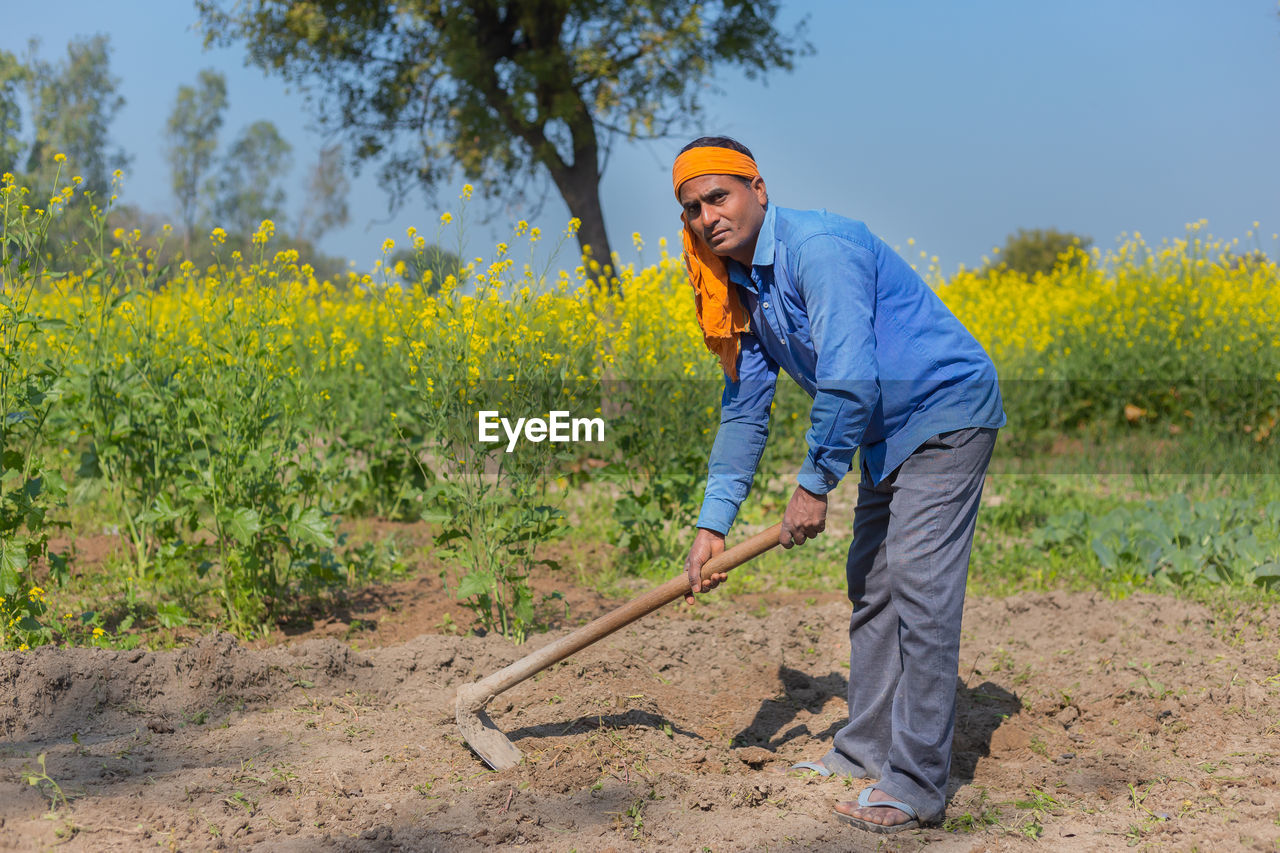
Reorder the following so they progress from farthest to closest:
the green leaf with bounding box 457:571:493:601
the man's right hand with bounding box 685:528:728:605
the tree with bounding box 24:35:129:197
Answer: the tree with bounding box 24:35:129:197 < the green leaf with bounding box 457:571:493:601 < the man's right hand with bounding box 685:528:728:605

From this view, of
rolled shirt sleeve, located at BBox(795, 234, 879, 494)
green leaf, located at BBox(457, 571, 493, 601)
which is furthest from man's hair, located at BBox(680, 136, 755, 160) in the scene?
green leaf, located at BBox(457, 571, 493, 601)

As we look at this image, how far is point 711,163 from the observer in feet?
8.80

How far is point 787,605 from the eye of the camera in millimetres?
4887

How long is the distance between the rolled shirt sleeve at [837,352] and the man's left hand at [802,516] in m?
0.04

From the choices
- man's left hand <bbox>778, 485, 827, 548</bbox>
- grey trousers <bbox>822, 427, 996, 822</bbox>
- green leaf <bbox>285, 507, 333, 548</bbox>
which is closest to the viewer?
man's left hand <bbox>778, 485, 827, 548</bbox>

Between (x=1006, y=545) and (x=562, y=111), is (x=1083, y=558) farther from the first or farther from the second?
(x=562, y=111)

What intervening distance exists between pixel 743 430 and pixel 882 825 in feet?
3.86

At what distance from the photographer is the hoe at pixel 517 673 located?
115 inches

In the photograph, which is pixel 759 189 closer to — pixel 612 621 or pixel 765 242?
pixel 765 242

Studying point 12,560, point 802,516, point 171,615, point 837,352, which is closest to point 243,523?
point 171,615

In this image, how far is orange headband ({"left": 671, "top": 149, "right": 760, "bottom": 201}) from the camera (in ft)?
8.80

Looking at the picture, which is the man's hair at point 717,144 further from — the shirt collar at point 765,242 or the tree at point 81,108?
the tree at point 81,108

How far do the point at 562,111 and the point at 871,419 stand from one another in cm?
1084

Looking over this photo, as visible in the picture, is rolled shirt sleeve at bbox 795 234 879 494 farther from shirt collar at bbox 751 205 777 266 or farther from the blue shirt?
shirt collar at bbox 751 205 777 266
